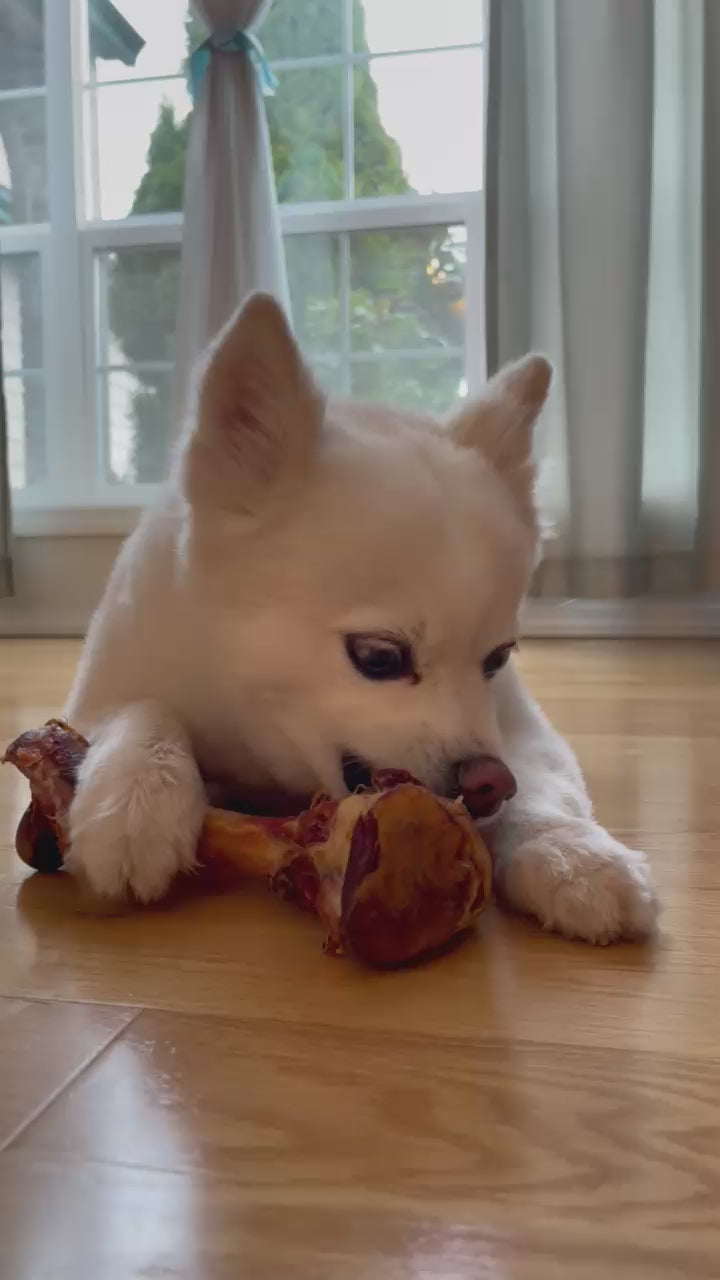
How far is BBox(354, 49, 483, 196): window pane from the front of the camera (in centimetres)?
442

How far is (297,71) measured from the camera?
4504 mm

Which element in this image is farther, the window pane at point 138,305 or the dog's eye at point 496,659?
the window pane at point 138,305

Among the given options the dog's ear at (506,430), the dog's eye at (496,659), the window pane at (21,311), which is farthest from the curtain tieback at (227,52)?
the dog's eye at (496,659)

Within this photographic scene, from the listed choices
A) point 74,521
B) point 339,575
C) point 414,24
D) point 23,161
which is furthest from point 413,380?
point 339,575

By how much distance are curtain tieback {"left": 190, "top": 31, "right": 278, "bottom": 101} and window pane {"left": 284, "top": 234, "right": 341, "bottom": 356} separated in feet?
1.95

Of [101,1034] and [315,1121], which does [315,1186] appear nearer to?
[315,1121]

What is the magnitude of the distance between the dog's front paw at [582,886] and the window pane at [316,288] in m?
3.67

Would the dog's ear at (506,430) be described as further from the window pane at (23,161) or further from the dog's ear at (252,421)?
the window pane at (23,161)

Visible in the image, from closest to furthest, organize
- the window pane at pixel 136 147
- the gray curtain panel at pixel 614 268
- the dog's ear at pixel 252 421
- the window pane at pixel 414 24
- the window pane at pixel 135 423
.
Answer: the dog's ear at pixel 252 421 → the gray curtain panel at pixel 614 268 → the window pane at pixel 414 24 → the window pane at pixel 136 147 → the window pane at pixel 135 423

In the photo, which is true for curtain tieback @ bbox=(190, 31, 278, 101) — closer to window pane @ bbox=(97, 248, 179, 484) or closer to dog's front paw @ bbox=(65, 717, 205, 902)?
window pane @ bbox=(97, 248, 179, 484)

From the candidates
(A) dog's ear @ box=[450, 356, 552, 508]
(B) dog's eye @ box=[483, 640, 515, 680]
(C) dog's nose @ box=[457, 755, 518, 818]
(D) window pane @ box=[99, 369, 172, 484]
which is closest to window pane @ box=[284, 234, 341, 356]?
(D) window pane @ box=[99, 369, 172, 484]

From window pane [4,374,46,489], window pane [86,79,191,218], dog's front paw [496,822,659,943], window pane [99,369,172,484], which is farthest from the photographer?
window pane [4,374,46,489]

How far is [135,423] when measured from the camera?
15.9 feet

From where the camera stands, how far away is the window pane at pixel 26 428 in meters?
4.91
